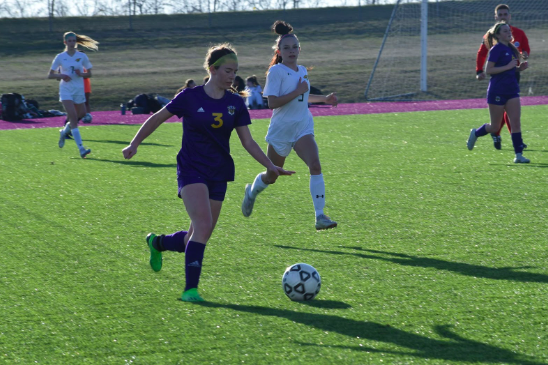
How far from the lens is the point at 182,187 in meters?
5.46

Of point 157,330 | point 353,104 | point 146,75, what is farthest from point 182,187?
point 146,75

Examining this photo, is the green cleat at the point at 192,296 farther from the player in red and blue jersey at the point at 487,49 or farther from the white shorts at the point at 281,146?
the player in red and blue jersey at the point at 487,49

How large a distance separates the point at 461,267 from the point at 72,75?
9857mm

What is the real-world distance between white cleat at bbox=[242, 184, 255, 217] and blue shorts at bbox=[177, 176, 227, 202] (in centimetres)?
239

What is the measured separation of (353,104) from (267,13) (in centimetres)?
3685

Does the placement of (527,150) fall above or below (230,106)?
below

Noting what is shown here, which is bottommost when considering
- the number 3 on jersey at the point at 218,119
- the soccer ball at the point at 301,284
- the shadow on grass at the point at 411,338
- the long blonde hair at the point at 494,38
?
the shadow on grass at the point at 411,338

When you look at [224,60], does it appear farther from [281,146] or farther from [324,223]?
[281,146]

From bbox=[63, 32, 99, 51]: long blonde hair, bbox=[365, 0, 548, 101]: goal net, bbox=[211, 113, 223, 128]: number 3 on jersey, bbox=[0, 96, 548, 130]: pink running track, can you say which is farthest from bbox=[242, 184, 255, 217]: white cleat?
bbox=[365, 0, 548, 101]: goal net

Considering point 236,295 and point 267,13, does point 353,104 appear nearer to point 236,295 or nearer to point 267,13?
point 236,295

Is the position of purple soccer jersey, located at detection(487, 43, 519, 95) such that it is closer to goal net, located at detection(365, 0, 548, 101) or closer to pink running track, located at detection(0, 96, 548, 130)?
pink running track, located at detection(0, 96, 548, 130)

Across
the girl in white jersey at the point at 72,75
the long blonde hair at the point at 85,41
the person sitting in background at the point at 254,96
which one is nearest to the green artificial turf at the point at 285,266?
the girl in white jersey at the point at 72,75

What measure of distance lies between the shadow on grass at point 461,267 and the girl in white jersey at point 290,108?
963 mm

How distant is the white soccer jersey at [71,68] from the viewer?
1384 cm
